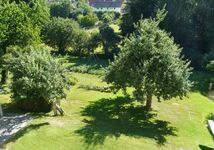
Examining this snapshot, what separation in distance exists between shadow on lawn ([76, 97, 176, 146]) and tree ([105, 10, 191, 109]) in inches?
77.4

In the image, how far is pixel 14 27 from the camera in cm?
3347

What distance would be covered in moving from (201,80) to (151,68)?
17852 millimetres

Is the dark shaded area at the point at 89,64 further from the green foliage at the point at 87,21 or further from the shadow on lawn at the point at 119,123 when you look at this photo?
the green foliage at the point at 87,21

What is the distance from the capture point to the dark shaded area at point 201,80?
39644 mm

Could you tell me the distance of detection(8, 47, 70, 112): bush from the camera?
2408 cm

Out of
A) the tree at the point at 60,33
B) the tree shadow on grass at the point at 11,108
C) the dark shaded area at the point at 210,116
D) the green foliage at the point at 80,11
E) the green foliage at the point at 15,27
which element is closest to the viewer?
the tree shadow on grass at the point at 11,108

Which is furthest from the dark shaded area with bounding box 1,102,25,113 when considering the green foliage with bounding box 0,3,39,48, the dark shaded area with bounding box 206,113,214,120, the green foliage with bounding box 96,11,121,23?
the green foliage with bounding box 96,11,121,23

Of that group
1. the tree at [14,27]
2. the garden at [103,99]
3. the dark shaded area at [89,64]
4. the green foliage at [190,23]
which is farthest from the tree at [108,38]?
the tree at [14,27]

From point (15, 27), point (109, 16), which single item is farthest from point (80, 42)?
point (109, 16)

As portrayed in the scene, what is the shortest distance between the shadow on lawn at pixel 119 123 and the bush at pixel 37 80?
311cm

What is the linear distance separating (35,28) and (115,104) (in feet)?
39.2

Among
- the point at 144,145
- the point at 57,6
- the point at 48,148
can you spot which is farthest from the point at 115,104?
the point at 57,6

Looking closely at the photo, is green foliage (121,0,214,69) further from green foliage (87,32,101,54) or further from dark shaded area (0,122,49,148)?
dark shaded area (0,122,49,148)

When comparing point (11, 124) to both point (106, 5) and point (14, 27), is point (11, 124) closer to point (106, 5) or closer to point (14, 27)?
point (14, 27)
